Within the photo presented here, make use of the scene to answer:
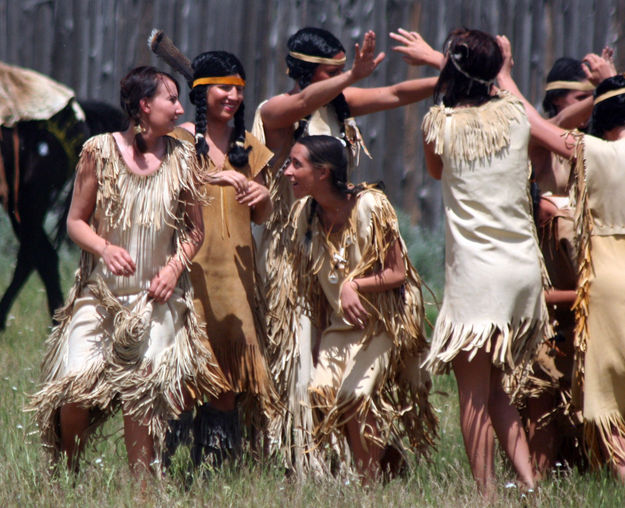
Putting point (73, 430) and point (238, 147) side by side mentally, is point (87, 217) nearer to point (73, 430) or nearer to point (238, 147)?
point (238, 147)

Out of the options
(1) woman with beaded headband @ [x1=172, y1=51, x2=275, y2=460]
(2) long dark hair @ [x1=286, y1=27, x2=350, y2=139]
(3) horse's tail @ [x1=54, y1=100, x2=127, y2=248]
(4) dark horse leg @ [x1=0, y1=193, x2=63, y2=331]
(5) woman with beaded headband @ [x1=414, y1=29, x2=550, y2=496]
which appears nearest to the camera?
(5) woman with beaded headband @ [x1=414, y1=29, x2=550, y2=496]

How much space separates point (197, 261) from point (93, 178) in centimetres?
60

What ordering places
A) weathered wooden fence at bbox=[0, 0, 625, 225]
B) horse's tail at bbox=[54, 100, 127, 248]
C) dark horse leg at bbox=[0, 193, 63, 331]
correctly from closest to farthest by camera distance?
dark horse leg at bbox=[0, 193, 63, 331] → horse's tail at bbox=[54, 100, 127, 248] → weathered wooden fence at bbox=[0, 0, 625, 225]

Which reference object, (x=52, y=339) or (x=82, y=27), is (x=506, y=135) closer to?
(x=52, y=339)

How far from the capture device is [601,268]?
410cm

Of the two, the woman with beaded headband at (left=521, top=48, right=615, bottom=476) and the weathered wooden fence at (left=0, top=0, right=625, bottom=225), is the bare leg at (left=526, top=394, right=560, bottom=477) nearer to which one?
the woman with beaded headband at (left=521, top=48, right=615, bottom=476)

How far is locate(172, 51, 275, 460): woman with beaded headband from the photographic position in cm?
446

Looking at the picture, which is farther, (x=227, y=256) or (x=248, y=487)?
(x=227, y=256)

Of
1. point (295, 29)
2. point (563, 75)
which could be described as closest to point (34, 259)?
point (295, 29)

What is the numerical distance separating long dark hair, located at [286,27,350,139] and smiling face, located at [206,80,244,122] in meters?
0.37

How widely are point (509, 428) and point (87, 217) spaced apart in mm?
1911

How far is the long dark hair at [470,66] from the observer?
394cm

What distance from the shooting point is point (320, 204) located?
4.38 m

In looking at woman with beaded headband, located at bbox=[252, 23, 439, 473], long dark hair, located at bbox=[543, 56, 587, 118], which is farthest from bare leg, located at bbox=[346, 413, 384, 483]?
long dark hair, located at bbox=[543, 56, 587, 118]
